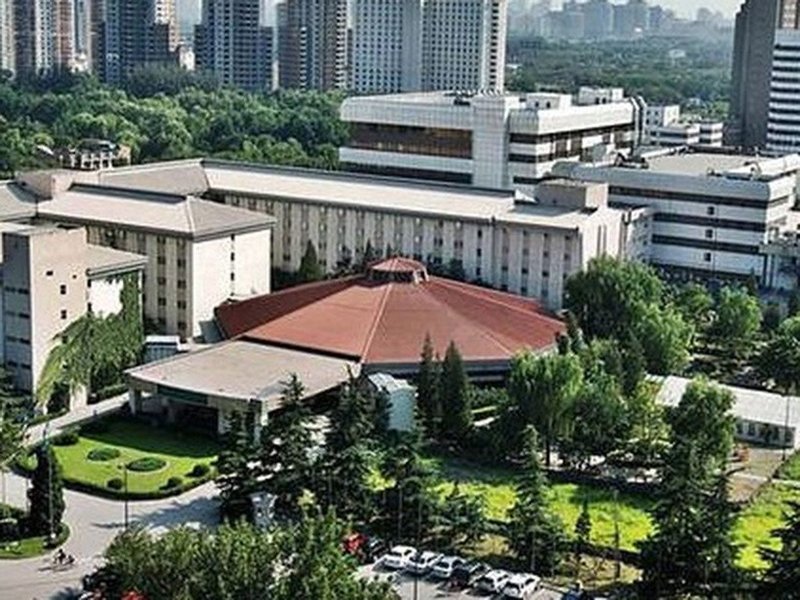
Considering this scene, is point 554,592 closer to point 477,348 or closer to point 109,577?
point 109,577

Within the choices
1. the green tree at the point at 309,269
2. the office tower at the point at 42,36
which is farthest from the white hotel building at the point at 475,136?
the office tower at the point at 42,36

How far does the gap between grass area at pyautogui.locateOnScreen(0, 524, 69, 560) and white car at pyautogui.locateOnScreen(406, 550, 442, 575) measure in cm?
830

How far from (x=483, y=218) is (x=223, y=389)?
17850 millimetres

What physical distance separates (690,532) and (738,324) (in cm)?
2338

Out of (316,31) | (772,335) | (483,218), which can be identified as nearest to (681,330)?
(772,335)

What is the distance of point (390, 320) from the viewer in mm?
43875

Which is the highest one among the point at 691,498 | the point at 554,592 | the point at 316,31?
the point at 316,31

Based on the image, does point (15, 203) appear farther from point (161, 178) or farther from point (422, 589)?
point (422, 589)

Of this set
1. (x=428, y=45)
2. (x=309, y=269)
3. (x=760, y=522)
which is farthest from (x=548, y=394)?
(x=428, y=45)

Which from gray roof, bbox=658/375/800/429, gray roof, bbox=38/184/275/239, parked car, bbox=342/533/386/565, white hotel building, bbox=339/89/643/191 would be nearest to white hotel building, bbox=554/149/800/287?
white hotel building, bbox=339/89/643/191

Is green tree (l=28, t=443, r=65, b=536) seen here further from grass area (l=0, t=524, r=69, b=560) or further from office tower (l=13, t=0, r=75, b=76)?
office tower (l=13, t=0, r=75, b=76)

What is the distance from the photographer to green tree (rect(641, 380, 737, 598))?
2636 centimetres

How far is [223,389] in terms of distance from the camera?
1515 inches

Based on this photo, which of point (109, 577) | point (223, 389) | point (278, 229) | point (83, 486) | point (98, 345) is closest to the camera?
point (109, 577)
